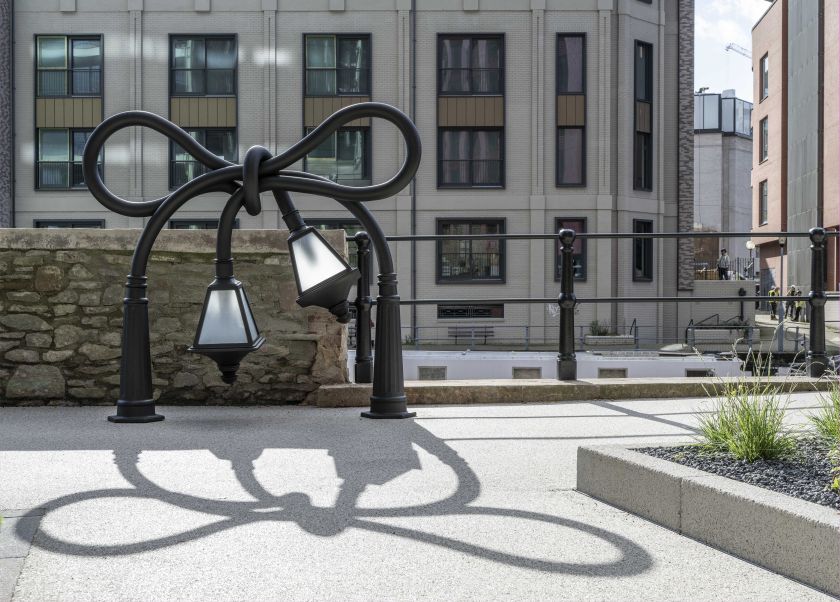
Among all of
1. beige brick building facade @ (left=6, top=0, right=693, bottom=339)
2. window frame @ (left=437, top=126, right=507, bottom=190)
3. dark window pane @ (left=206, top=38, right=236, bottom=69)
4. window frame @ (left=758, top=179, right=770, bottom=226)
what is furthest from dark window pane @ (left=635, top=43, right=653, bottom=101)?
window frame @ (left=758, top=179, right=770, bottom=226)

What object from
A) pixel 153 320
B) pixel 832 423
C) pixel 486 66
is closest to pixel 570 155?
pixel 486 66

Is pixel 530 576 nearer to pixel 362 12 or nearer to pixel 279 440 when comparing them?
pixel 279 440

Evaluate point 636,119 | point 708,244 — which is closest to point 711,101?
point 708,244

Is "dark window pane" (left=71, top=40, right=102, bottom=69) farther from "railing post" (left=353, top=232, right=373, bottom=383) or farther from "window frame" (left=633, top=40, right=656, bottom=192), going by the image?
"railing post" (left=353, top=232, right=373, bottom=383)

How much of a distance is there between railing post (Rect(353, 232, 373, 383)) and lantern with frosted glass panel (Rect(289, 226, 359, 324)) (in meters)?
1.48

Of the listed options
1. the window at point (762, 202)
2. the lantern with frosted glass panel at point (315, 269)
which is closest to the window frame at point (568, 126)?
the window at point (762, 202)

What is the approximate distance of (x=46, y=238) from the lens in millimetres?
6859

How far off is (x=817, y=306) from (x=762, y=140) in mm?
45387

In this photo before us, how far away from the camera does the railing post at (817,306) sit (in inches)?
285

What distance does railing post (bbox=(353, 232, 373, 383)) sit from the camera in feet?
23.6

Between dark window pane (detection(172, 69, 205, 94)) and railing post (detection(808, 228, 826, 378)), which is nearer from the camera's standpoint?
railing post (detection(808, 228, 826, 378))

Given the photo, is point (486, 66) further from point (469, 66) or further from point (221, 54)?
point (221, 54)

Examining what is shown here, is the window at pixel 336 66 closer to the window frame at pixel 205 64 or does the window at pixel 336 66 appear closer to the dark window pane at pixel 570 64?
the window frame at pixel 205 64

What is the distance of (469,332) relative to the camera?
29859 millimetres
